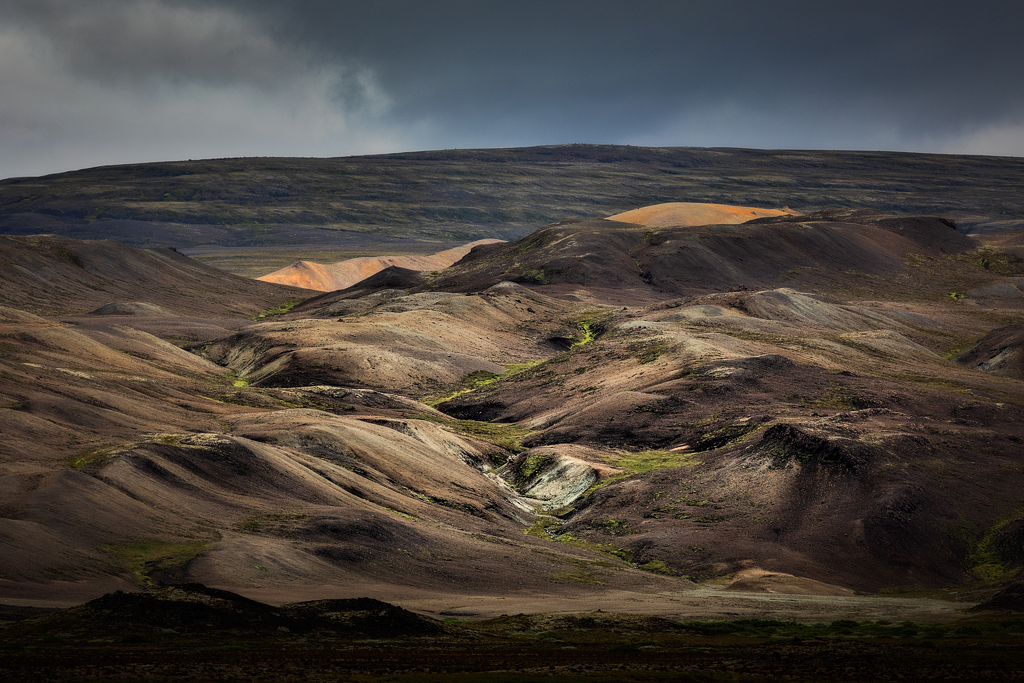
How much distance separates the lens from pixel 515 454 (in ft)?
228

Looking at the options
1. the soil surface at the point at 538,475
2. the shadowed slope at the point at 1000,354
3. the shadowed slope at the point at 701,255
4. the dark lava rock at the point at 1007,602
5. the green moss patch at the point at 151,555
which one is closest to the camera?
the soil surface at the point at 538,475

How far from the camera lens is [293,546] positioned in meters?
43.0

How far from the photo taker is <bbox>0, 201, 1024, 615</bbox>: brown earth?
141 feet

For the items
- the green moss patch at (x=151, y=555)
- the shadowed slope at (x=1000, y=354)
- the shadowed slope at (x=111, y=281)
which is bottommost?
the green moss patch at (x=151, y=555)

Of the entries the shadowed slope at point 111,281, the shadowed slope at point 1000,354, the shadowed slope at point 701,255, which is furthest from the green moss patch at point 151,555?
the shadowed slope at point 701,255

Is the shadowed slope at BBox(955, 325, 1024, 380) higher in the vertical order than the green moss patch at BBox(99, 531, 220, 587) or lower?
higher

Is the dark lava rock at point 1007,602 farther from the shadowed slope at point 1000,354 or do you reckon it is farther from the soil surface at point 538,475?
the shadowed slope at point 1000,354

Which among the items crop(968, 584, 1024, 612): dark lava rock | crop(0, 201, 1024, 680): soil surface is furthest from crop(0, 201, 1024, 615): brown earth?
crop(968, 584, 1024, 612): dark lava rock

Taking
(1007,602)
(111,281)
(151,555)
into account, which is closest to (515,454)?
(151,555)

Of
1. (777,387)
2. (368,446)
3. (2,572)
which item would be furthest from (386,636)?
(777,387)

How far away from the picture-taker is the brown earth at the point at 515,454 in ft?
141

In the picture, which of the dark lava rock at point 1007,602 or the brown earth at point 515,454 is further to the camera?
the brown earth at point 515,454

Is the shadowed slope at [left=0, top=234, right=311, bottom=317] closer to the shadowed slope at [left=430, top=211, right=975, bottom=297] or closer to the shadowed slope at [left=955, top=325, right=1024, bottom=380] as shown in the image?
the shadowed slope at [left=430, top=211, right=975, bottom=297]

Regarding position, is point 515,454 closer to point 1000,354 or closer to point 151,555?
point 151,555
